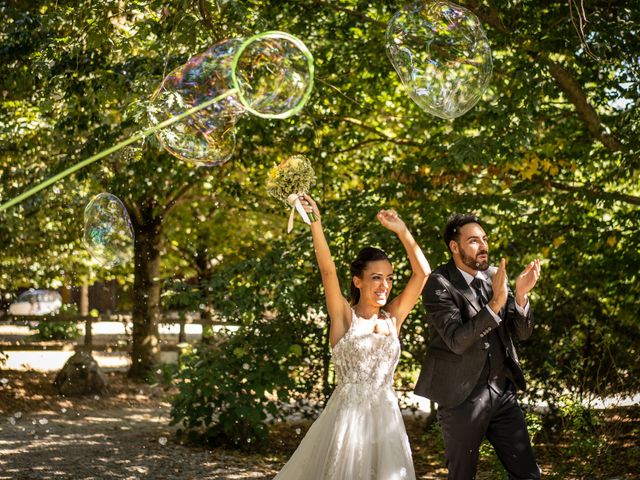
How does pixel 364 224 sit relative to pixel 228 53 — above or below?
below

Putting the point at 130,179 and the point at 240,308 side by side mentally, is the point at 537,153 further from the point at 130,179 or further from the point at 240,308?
the point at 130,179

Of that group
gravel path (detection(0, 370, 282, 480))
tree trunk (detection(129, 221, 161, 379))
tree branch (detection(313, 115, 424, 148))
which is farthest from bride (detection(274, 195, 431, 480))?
tree trunk (detection(129, 221, 161, 379))

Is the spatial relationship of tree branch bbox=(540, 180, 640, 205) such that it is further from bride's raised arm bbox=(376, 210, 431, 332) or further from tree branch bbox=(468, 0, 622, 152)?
bride's raised arm bbox=(376, 210, 431, 332)

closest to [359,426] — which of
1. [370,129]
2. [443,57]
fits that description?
[443,57]

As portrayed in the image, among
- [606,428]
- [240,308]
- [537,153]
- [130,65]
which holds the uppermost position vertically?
[130,65]

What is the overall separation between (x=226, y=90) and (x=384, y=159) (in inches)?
175

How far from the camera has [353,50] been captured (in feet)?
30.9

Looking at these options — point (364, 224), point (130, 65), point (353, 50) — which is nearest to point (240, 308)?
point (364, 224)

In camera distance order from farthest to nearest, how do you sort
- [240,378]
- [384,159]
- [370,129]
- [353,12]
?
[370,129] → [384,159] → [240,378] → [353,12]

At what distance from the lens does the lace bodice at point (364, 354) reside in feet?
15.4

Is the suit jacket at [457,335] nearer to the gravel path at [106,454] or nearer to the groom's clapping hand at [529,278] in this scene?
the groom's clapping hand at [529,278]

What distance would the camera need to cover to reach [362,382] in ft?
15.5

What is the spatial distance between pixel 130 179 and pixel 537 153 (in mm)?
5054

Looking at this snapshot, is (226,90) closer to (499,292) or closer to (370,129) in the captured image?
(499,292)
